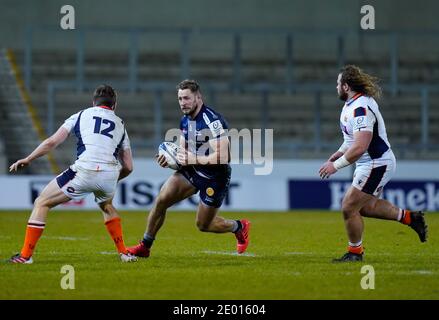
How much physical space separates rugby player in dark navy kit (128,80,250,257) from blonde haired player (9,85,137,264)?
1.94 feet

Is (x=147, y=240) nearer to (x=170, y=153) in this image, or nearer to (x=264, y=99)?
(x=170, y=153)

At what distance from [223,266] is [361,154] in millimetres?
1844

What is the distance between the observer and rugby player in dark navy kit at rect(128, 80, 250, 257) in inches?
407

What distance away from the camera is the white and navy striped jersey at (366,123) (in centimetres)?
1010

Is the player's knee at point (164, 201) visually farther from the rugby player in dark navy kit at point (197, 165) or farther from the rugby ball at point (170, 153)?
the rugby ball at point (170, 153)

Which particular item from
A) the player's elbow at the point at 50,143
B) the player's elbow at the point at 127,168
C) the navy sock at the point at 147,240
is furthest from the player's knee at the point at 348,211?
the player's elbow at the point at 50,143

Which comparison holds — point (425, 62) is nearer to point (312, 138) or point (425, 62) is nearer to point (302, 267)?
point (312, 138)

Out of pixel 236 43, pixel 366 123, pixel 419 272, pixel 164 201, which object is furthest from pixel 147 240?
pixel 236 43

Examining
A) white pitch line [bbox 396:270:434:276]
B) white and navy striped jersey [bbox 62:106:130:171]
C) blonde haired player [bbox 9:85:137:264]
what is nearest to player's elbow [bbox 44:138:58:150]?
blonde haired player [bbox 9:85:137:264]

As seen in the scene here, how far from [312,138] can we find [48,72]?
301 inches

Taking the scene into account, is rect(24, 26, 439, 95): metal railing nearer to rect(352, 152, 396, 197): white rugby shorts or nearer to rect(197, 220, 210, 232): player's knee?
rect(197, 220, 210, 232): player's knee

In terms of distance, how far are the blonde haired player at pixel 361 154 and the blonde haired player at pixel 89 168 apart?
2.25 meters
